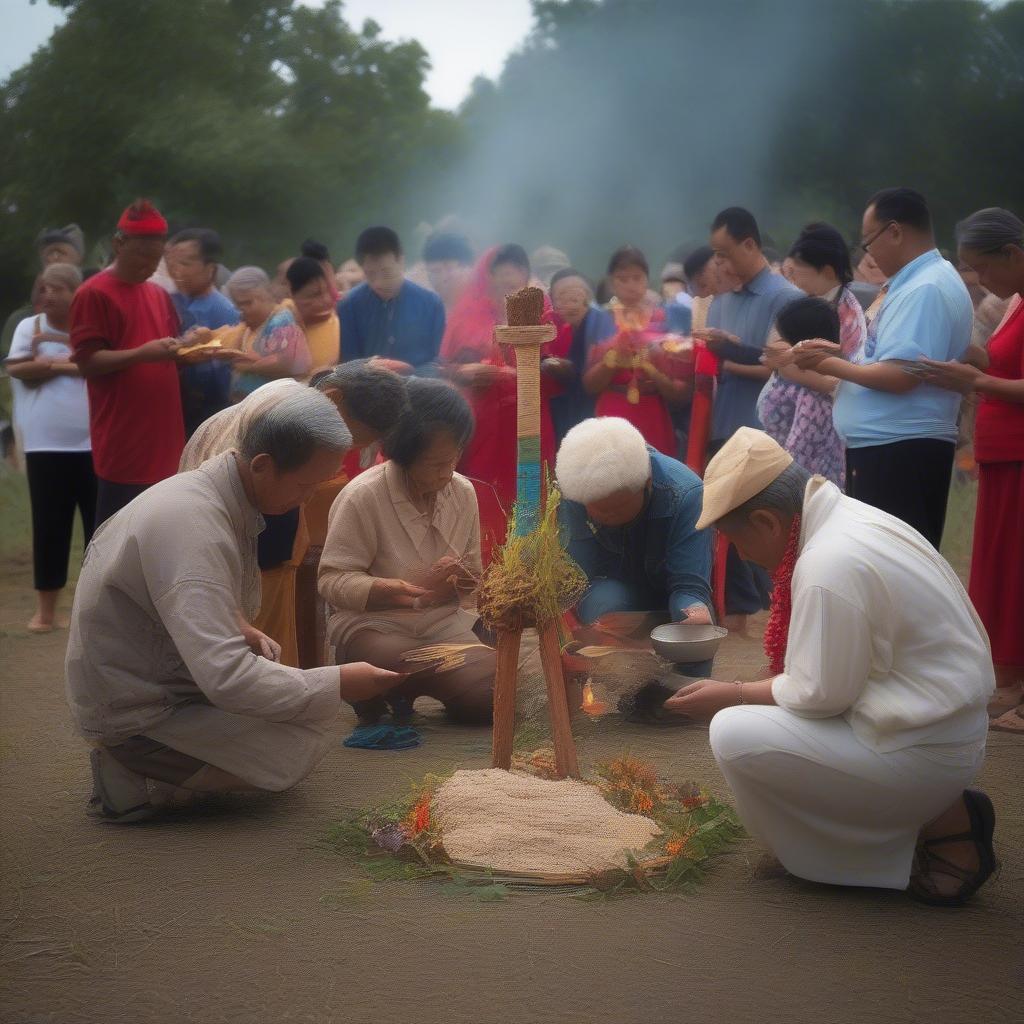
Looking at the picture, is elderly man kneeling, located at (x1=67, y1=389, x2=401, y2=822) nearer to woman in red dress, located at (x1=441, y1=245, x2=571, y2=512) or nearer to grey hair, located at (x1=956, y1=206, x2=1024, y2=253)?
grey hair, located at (x1=956, y1=206, x2=1024, y2=253)

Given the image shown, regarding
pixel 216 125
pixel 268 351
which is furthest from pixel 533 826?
pixel 216 125

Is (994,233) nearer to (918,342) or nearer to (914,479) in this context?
(918,342)

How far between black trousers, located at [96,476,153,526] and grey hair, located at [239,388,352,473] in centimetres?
295

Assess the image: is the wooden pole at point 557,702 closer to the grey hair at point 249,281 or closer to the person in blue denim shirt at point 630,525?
the person in blue denim shirt at point 630,525

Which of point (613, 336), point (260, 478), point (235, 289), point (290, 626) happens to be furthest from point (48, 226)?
point (260, 478)

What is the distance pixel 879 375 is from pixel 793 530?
182cm

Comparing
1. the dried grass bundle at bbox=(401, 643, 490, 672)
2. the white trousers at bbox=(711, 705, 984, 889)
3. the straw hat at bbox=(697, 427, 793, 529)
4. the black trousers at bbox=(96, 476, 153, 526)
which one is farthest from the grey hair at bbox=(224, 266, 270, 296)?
the white trousers at bbox=(711, 705, 984, 889)

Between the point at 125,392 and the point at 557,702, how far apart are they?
137 inches

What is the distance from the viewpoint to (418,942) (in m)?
3.53

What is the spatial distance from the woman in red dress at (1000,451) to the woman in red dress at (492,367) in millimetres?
2698

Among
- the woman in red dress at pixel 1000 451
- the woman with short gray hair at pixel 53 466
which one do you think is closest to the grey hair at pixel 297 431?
the woman in red dress at pixel 1000 451

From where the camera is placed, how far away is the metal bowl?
17.2 feet

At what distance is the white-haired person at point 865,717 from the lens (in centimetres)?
362

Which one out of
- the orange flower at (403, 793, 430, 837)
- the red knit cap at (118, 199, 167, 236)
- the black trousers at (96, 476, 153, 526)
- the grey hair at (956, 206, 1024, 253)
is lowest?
the orange flower at (403, 793, 430, 837)
